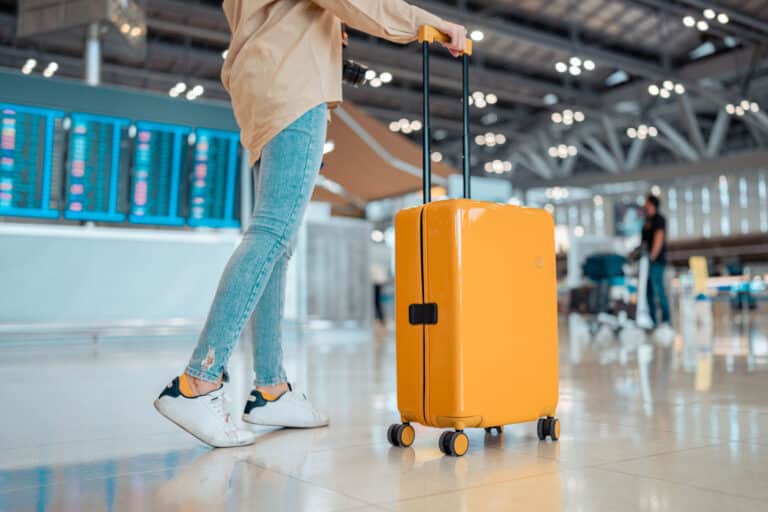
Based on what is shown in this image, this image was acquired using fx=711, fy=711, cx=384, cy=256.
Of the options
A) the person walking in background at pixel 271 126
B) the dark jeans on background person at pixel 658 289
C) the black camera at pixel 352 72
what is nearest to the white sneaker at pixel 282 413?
the person walking in background at pixel 271 126

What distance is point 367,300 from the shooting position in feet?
26.9

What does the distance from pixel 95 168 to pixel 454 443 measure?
5245mm

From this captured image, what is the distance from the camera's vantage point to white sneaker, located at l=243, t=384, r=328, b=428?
5.76ft

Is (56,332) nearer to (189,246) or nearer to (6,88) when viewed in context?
(189,246)

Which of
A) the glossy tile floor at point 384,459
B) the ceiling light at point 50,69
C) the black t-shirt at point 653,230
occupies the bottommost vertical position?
the glossy tile floor at point 384,459

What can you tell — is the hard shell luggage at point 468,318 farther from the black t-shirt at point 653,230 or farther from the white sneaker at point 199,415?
the black t-shirt at point 653,230

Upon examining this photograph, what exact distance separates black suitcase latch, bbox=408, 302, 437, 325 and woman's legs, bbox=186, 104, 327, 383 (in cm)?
33

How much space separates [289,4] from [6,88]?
4.94 m

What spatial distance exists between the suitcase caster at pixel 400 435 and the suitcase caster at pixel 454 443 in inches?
4.4

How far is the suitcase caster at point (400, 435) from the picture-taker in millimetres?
1489

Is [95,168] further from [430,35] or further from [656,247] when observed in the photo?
[656,247]

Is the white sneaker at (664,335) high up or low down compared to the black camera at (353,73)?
down

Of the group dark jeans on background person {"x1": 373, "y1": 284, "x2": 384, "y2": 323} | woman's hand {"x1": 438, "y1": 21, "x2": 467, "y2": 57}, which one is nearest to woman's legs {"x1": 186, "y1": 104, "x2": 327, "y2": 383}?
woman's hand {"x1": 438, "y1": 21, "x2": 467, "y2": 57}

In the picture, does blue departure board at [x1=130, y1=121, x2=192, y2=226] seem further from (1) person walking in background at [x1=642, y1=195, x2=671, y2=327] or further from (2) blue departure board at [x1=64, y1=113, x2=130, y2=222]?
(1) person walking in background at [x1=642, y1=195, x2=671, y2=327]
